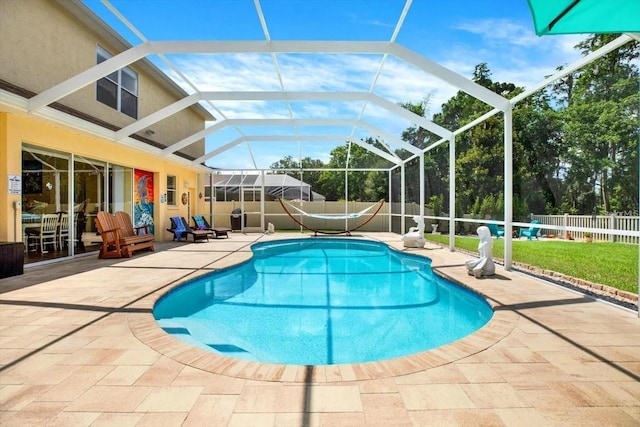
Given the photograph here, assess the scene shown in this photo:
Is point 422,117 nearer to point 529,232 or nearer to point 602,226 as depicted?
point 602,226

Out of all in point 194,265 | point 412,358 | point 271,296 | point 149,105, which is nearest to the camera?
point 412,358

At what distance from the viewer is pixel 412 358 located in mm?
2545

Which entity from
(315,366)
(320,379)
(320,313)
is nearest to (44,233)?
(320,313)

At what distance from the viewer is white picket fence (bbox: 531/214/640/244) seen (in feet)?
13.5

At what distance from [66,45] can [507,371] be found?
8916 millimetres

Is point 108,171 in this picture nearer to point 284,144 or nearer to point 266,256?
point 266,256

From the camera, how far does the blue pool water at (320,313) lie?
3.41 m

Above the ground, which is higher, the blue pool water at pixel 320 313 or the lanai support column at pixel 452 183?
the lanai support column at pixel 452 183

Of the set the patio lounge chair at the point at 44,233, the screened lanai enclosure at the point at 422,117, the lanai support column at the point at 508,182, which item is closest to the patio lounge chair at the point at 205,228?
the screened lanai enclosure at the point at 422,117

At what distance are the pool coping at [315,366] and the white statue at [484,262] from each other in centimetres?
224

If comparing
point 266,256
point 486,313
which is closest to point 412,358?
point 486,313

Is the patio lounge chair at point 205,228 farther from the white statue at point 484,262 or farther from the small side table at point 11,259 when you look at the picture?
the white statue at point 484,262

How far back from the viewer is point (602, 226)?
20.2 feet

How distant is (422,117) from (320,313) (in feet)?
19.9
